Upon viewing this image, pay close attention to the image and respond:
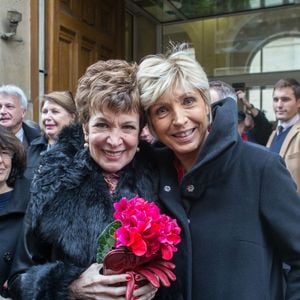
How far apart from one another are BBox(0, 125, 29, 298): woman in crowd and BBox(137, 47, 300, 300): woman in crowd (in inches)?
37.2

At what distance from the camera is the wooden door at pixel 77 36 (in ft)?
16.7

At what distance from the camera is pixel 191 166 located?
5.83ft

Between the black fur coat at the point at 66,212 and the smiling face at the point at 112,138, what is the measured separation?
4cm

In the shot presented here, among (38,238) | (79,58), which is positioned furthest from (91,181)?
(79,58)

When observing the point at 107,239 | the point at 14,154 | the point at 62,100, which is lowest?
the point at 107,239

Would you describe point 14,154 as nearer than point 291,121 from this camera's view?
Yes

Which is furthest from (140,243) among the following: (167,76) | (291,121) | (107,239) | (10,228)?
(291,121)

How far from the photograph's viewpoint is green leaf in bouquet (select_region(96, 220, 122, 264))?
153cm

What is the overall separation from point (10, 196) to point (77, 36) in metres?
3.42

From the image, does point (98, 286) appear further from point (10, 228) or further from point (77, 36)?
point (77, 36)

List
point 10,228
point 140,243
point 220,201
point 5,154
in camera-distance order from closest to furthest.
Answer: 1. point 140,243
2. point 220,201
3. point 10,228
4. point 5,154

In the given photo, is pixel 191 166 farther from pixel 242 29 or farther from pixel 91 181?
pixel 242 29

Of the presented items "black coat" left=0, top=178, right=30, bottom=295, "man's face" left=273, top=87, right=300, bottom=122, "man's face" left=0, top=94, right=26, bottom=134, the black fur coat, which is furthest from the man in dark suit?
the black fur coat

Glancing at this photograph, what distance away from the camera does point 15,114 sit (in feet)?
14.0
